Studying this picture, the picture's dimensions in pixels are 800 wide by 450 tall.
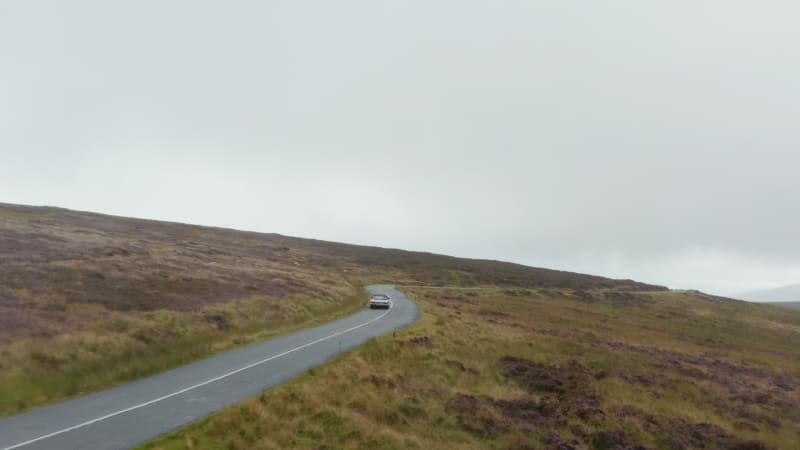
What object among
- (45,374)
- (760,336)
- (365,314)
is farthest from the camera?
(760,336)

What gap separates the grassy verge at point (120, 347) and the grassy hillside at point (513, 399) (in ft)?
21.4

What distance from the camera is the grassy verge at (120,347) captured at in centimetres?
1562

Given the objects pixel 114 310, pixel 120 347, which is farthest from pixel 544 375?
pixel 114 310

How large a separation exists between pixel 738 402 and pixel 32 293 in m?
36.4

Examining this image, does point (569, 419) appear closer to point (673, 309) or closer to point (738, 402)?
point (738, 402)

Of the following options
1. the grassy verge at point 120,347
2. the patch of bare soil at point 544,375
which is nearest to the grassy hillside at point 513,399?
the patch of bare soil at point 544,375

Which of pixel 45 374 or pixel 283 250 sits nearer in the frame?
pixel 45 374

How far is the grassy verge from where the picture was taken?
15625 mm

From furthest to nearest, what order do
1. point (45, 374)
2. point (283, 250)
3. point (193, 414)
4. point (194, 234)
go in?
point (194, 234) → point (283, 250) → point (45, 374) → point (193, 414)

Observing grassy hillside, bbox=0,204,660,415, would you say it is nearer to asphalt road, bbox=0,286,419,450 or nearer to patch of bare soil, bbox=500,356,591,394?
asphalt road, bbox=0,286,419,450

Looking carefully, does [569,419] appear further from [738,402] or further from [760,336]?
[760,336]

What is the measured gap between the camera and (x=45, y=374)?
16.2 m

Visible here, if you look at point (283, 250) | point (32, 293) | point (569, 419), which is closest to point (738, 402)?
point (569, 419)

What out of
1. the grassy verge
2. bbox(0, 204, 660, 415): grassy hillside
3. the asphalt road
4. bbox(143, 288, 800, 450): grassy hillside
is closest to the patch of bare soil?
bbox(143, 288, 800, 450): grassy hillside
